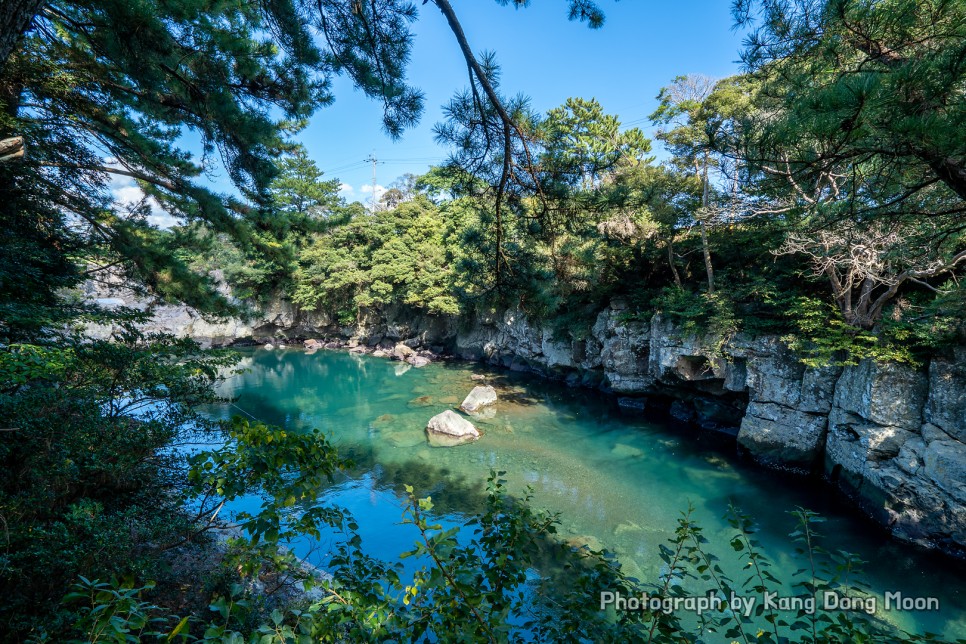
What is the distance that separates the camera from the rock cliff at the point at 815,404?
18.0ft

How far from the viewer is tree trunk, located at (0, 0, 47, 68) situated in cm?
181

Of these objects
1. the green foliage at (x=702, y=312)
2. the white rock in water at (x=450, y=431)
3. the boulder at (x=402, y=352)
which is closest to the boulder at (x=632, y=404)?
the green foliage at (x=702, y=312)

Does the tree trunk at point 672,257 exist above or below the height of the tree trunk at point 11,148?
above

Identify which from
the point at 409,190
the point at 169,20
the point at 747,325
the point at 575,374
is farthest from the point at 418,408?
the point at 409,190

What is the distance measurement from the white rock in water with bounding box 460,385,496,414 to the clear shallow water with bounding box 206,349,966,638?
15.0 inches

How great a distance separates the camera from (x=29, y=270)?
150 inches

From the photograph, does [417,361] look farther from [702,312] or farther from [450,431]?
[702,312]

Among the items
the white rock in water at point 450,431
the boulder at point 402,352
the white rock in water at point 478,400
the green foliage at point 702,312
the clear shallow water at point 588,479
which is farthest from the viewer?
the boulder at point 402,352

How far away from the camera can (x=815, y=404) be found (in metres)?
7.48

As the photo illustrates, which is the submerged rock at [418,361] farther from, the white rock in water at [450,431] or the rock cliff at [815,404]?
the white rock in water at [450,431]

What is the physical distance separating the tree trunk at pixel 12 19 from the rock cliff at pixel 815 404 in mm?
5247

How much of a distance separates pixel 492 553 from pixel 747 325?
28.5ft

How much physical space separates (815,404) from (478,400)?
7.98 metres

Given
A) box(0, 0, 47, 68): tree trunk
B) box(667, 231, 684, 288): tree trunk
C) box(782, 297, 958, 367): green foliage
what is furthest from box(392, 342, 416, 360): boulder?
box(0, 0, 47, 68): tree trunk
